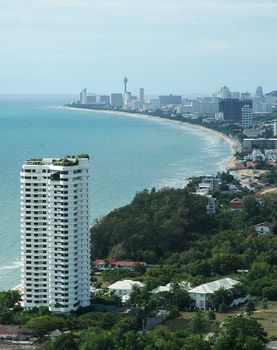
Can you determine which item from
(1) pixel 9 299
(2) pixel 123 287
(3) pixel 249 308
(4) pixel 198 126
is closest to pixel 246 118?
(4) pixel 198 126

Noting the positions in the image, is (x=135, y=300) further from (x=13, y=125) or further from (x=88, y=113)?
(x=88, y=113)

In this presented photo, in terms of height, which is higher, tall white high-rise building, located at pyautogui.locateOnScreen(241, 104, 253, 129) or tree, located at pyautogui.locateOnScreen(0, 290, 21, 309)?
tall white high-rise building, located at pyautogui.locateOnScreen(241, 104, 253, 129)

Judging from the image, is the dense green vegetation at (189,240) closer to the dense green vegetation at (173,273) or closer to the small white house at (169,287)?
the dense green vegetation at (173,273)

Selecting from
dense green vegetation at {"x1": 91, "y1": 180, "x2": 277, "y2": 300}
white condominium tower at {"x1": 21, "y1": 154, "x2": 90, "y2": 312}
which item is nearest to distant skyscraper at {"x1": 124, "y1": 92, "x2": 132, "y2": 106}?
dense green vegetation at {"x1": 91, "y1": 180, "x2": 277, "y2": 300}

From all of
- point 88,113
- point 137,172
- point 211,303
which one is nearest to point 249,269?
point 211,303

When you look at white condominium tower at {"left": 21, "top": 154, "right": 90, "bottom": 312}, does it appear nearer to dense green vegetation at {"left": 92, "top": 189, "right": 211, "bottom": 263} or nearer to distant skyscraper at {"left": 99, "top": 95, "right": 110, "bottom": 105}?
dense green vegetation at {"left": 92, "top": 189, "right": 211, "bottom": 263}

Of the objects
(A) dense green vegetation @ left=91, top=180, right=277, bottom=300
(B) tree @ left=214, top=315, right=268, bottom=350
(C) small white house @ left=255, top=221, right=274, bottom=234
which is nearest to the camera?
(B) tree @ left=214, top=315, right=268, bottom=350

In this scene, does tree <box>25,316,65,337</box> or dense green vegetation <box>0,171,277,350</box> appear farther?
tree <box>25,316,65,337</box>
